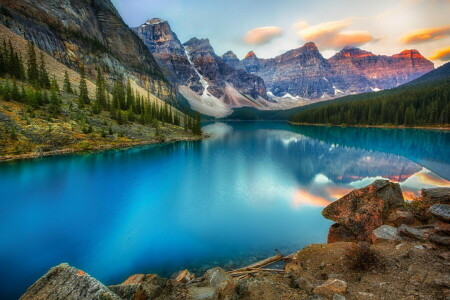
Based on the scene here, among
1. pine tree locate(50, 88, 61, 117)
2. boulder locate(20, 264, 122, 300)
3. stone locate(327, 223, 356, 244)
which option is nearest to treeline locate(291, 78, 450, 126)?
stone locate(327, 223, 356, 244)

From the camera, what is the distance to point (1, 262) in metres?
12.0

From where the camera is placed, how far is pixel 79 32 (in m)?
110

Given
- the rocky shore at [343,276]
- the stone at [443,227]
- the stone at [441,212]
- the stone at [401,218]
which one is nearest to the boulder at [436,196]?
the rocky shore at [343,276]

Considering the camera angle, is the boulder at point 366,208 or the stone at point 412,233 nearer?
the stone at point 412,233

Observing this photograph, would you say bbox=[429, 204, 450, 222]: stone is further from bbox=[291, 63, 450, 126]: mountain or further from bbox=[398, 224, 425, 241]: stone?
bbox=[291, 63, 450, 126]: mountain

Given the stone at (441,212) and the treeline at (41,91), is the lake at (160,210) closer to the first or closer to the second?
the stone at (441,212)

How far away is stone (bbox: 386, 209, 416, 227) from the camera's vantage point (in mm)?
10591

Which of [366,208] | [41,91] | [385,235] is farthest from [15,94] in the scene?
[385,235]

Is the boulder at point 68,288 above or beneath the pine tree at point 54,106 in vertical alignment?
beneath

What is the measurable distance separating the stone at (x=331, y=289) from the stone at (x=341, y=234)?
7.27 metres

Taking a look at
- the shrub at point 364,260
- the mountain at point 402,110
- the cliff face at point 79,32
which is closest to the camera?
the shrub at point 364,260

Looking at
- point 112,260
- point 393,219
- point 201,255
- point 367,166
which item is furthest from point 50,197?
point 367,166

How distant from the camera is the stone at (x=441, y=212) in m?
8.76

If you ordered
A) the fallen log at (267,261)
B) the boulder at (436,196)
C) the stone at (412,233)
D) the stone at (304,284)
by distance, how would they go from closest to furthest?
1. the stone at (304,284)
2. the stone at (412,233)
3. the boulder at (436,196)
4. the fallen log at (267,261)
